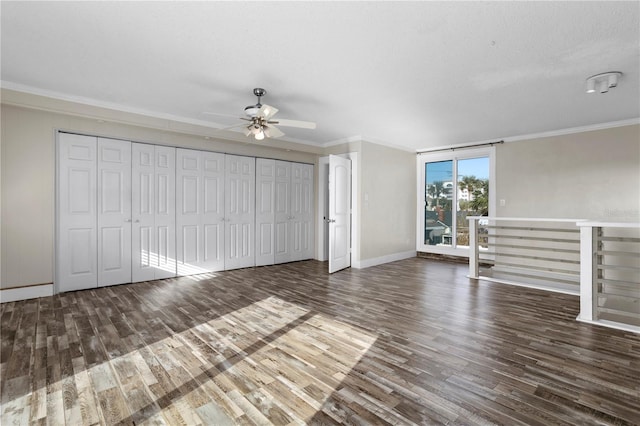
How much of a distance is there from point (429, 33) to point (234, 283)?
400cm

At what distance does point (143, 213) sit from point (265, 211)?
83.2 inches

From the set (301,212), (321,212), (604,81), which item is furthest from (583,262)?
(301,212)

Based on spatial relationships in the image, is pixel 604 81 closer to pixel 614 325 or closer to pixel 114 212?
pixel 614 325

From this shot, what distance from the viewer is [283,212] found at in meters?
6.38

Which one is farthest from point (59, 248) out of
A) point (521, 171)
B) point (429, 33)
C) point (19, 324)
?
point (521, 171)

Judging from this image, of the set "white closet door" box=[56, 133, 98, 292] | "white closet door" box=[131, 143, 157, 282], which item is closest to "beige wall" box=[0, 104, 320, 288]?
"white closet door" box=[56, 133, 98, 292]

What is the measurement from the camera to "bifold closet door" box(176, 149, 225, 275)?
511 centimetres

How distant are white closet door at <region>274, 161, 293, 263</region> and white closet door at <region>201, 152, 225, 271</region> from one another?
44.6 inches

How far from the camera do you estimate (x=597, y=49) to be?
2646 millimetres

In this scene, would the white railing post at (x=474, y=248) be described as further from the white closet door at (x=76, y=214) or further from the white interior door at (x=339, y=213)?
the white closet door at (x=76, y=214)

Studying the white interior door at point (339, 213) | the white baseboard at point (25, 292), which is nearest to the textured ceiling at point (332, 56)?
the white interior door at point (339, 213)

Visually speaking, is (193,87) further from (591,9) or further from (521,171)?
(521,171)

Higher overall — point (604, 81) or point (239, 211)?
point (604, 81)

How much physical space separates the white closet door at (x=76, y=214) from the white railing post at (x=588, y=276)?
6.07 m
